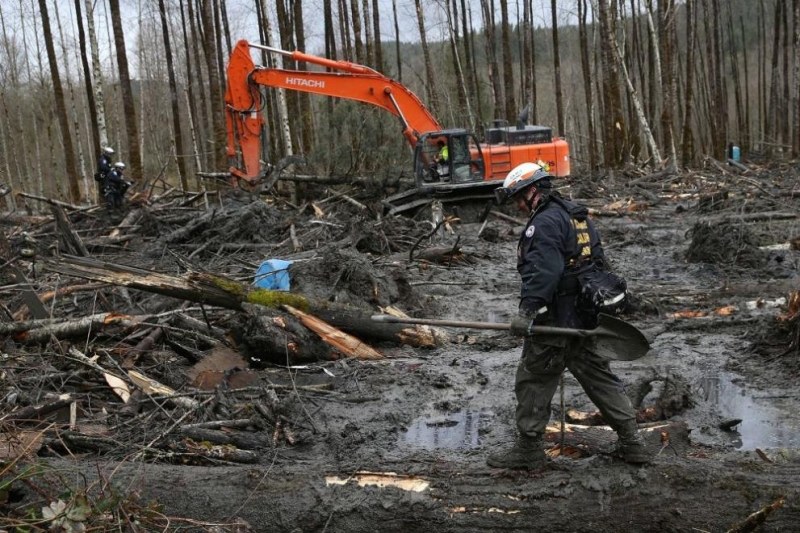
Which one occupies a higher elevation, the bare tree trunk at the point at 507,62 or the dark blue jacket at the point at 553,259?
the bare tree trunk at the point at 507,62

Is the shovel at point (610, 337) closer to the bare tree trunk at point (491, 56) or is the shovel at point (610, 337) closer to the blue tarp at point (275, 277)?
the blue tarp at point (275, 277)

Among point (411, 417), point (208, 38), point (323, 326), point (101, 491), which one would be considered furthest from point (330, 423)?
point (208, 38)

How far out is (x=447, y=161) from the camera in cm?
1514

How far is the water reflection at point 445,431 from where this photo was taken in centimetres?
547

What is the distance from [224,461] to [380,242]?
737 centimetres

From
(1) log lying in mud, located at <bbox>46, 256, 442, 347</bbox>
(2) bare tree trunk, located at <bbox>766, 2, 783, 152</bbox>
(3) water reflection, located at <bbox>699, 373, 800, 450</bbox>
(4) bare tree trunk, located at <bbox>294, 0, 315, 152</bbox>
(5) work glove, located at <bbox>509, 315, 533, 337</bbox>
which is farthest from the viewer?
(2) bare tree trunk, located at <bbox>766, 2, 783, 152</bbox>

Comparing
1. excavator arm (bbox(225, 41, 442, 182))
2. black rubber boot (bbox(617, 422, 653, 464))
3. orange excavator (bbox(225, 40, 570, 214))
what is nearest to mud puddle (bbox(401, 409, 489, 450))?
A: black rubber boot (bbox(617, 422, 653, 464))

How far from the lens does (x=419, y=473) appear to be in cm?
418

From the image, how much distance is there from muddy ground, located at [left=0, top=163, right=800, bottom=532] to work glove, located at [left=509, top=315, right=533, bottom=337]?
0.82 meters

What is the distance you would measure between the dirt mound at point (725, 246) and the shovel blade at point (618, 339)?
6988 mm

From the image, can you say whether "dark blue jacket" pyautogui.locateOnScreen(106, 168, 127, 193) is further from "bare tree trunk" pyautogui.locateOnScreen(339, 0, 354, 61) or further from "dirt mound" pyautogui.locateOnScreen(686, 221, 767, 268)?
"bare tree trunk" pyautogui.locateOnScreen(339, 0, 354, 61)

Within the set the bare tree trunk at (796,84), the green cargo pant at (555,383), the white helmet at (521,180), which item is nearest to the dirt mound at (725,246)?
the green cargo pant at (555,383)

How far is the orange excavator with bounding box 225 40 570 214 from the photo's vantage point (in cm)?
1461

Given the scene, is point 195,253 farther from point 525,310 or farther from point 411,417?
point 525,310
